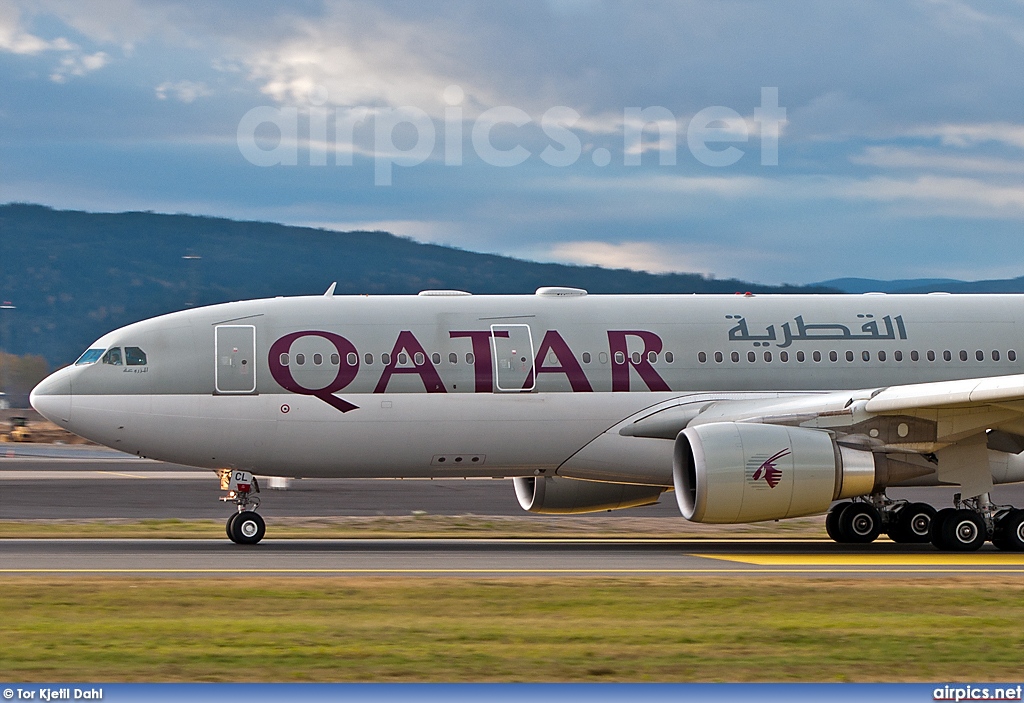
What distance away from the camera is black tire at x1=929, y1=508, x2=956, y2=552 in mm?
23453

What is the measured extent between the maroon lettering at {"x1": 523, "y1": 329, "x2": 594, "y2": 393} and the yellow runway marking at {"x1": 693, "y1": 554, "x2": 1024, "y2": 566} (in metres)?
3.76

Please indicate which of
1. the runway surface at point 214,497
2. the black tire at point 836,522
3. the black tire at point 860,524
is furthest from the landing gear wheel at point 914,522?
the runway surface at point 214,497

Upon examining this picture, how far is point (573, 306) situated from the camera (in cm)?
2506

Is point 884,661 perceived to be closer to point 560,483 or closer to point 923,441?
point 923,441

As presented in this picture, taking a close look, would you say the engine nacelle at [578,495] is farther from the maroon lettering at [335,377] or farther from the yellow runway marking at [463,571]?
the yellow runway marking at [463,571]

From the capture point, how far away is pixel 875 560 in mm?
21219

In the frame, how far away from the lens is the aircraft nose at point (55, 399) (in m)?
23.2

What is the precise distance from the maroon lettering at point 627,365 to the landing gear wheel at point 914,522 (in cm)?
474

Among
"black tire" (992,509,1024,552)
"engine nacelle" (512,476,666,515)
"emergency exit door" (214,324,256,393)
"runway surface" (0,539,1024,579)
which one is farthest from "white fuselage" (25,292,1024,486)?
"black tire" (992,509,1024,552)

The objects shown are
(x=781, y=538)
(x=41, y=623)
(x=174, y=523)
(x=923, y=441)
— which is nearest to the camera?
(x=41, y=623)

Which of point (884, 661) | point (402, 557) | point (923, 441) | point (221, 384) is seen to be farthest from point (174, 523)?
point (884, 661)

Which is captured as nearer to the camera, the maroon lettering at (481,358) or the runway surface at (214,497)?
the maroon lettering at (481,358)

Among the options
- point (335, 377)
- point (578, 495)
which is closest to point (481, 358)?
point (335, 377)

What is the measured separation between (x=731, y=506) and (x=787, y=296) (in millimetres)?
5506
